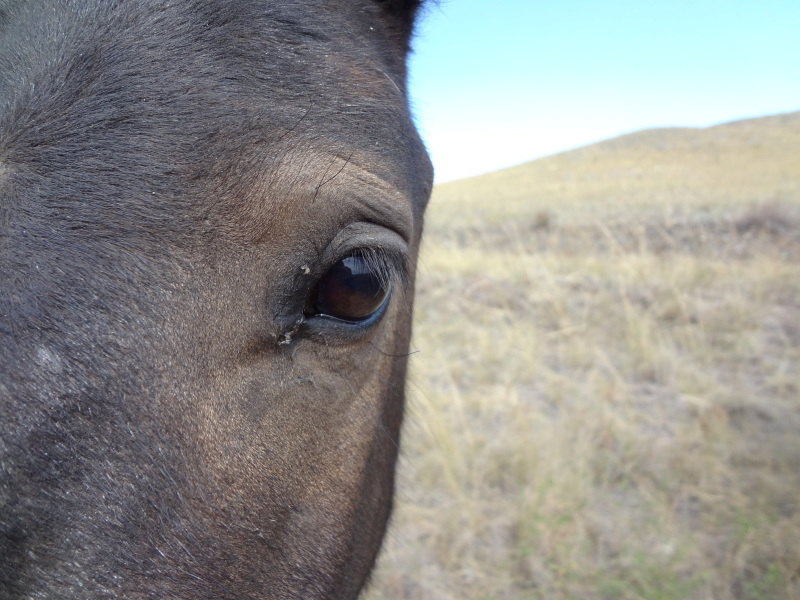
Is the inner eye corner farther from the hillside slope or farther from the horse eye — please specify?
the hillside slope

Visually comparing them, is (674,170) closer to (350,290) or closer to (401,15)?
(401,15)

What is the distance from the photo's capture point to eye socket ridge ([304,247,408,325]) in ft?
4.77

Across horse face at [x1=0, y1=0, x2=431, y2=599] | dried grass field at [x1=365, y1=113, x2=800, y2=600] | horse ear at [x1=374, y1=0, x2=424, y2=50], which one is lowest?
Result: dried grass field at [x1=365, y1=113, x2=800, y2=600]

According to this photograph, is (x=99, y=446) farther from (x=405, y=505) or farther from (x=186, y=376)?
(x=405, y=505)

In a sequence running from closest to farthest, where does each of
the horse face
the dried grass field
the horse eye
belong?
the horse face
the horse eye
the dried grass field

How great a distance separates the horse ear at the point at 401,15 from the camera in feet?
6.80

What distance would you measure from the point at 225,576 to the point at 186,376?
452 millimetres

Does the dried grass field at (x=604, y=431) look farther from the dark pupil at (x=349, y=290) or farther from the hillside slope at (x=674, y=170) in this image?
the hillside slope at (x=674, y=170)

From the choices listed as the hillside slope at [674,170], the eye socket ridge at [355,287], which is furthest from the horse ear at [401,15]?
the hillside slope at [674,170]

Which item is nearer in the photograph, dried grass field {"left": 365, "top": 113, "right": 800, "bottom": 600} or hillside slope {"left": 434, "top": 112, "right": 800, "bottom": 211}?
dried grass field {"left": 365, "top": 113, "right": 800, "bottom": 600}

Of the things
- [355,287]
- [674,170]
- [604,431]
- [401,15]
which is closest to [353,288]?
[355,287]

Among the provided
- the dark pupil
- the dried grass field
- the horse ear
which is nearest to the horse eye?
the dark pupil

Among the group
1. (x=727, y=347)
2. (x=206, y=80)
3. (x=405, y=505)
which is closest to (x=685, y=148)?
(x=727, y=347)

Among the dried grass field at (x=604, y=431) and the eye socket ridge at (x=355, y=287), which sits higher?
the eye socket ridge at (x=355, y=287)
